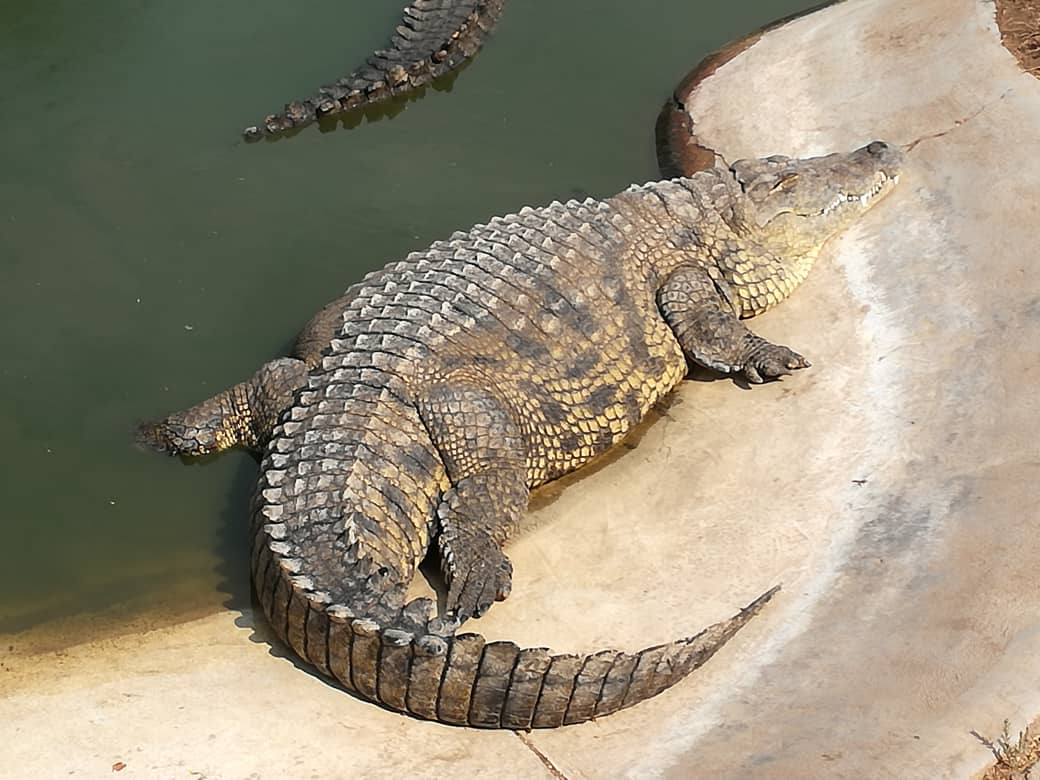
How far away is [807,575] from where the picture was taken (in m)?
5.22

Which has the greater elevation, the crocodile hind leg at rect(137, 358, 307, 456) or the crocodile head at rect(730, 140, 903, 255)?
the crocodile head at rect(730, 140, 903, 255)

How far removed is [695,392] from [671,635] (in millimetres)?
1768

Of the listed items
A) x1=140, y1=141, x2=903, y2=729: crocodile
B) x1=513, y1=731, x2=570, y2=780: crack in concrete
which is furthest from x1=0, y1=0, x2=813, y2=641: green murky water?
x1=513, y1=731, x2=570, y2=780: crack in concrete

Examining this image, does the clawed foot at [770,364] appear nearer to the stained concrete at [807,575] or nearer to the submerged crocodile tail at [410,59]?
the stained concrete at [807,575]

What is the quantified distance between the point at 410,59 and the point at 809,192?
142 inches

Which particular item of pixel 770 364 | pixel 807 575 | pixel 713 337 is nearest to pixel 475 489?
pixel 807 575

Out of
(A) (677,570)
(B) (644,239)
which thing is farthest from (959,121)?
(A) (677,570)

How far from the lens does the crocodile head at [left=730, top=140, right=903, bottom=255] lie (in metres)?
6.95

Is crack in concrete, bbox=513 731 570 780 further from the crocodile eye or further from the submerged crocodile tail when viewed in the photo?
the submerged crocodile tail

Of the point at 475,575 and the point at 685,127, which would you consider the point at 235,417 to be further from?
the point at 685,127

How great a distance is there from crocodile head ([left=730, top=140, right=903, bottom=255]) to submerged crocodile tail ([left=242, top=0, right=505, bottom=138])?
10.1 feet

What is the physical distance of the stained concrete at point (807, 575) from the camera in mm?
4387

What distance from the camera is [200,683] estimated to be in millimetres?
4957

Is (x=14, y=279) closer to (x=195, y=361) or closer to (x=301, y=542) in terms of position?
(x=195, y=361)
